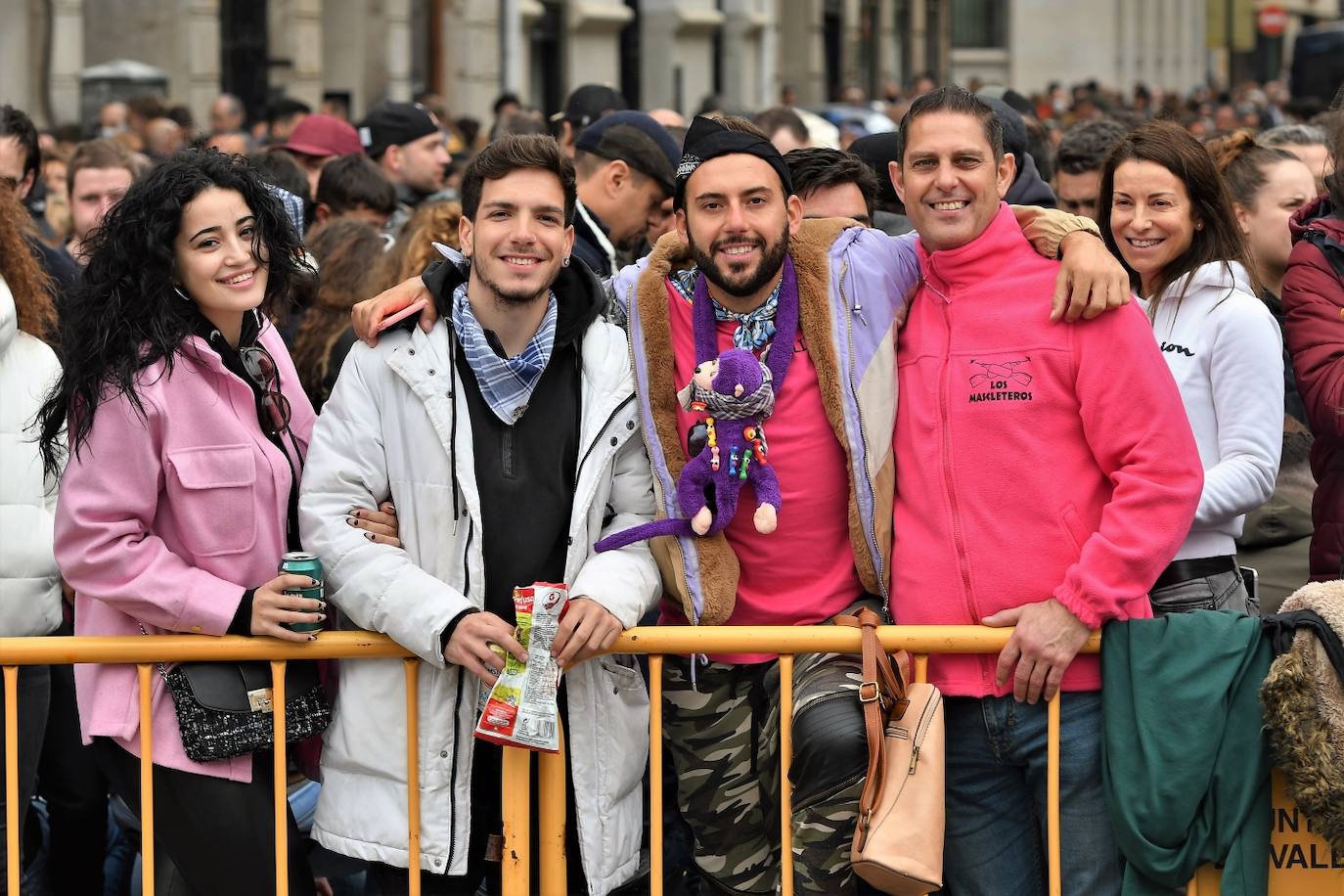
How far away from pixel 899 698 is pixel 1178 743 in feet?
1.99

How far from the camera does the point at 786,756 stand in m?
3.94

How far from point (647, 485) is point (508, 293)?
0.56 metres

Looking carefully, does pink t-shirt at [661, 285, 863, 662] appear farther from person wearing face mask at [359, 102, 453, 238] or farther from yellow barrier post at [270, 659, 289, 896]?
person wearing face mask at [359, 102, 453, 238]

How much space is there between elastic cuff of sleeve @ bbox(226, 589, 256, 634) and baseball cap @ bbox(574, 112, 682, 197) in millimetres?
3183

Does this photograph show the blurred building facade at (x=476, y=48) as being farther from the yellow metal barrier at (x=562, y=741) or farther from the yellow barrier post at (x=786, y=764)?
the yellow barrier post at (x=786, y=764)

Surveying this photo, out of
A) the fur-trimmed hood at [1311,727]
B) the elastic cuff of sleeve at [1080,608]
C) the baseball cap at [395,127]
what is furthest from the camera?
the baseball cap at [395,127]

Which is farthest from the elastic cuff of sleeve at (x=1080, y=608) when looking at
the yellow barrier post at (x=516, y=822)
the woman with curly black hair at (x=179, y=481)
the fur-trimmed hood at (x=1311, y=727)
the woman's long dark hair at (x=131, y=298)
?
the woman's long dark hair at (x=131, y=298)

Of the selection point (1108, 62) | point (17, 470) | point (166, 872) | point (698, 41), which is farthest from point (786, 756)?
point (1108, 62)

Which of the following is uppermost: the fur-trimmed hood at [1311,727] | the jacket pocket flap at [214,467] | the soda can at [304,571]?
the jacket pocket flap at [214,467]

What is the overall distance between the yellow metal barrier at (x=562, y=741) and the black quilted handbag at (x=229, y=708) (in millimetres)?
36

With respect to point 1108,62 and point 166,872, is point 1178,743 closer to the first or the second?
point 166,872

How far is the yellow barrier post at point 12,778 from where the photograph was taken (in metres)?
3.94

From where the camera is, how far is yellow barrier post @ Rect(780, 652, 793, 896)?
394 centimetres

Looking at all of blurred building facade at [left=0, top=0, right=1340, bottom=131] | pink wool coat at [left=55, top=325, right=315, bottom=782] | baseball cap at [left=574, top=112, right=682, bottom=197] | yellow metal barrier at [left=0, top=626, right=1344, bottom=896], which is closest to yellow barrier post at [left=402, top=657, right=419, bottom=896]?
yellow metal barrier at [left=0, top=626, right=1344, bottom=896]
